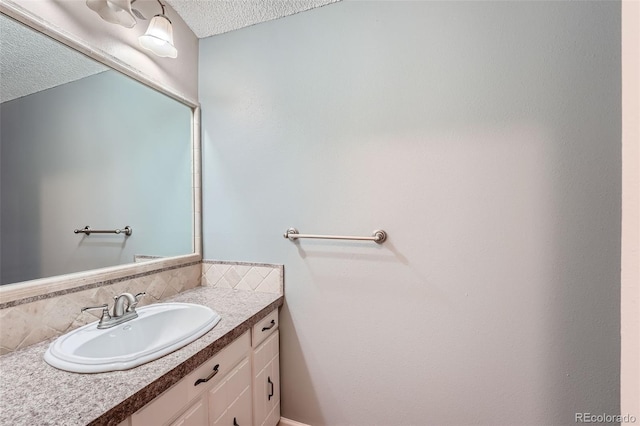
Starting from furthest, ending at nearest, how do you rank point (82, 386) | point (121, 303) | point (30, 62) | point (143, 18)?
point (143, 18) → point (121, 303) → point (30, 62) → point (82, 386)

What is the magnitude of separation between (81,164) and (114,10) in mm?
673

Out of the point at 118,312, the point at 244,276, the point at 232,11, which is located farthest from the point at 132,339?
the point at 232,11

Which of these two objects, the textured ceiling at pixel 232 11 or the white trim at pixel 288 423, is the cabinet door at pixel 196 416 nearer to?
the white trim at pixel 288 423

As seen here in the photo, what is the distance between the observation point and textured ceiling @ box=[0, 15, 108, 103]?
2.99 ft

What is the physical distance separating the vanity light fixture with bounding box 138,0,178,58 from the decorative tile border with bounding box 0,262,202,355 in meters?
1.09

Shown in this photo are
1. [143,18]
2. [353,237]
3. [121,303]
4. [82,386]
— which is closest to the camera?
[82,386]

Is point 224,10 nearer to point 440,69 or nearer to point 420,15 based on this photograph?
point 420,15

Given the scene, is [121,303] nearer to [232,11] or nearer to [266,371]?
[266,371]

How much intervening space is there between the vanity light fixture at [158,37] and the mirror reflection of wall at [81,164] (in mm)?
208

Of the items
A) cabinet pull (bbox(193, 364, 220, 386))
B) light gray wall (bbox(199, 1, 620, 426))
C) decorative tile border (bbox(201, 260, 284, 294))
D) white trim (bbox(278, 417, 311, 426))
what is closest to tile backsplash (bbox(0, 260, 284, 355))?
decorative tile border (bbox(201, 260, 284, 294))

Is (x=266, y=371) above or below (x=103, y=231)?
below

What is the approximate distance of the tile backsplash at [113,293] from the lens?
34.4 inches

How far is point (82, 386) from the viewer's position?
688mm

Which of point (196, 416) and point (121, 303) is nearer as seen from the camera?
point (196, 416)
